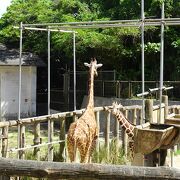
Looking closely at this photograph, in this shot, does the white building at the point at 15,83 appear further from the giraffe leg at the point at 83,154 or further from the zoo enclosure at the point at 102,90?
the giraffe leg at the point at 83,154

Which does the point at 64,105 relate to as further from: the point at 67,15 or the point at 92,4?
the point at 92,4

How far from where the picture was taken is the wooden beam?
123 inches

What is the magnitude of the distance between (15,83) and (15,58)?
1.11 metres

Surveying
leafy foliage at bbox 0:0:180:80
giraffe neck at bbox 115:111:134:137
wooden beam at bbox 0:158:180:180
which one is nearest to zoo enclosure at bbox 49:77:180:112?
leafy foliage at bbox 0:0:180:80

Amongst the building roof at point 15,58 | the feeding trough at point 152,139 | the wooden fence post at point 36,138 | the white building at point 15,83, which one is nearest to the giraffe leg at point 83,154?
the wooden fence post at point 36,138

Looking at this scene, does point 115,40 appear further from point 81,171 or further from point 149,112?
point 81,171

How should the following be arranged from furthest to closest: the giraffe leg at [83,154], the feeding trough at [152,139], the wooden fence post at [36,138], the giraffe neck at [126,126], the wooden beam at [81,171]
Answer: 1. the wooden fence post at [36,138]
2. the giraffe neck at [126,126]
3. the giraffe leg at [83,154]
4. the feeding trough at [152,139]
5. the wooden beam at [81,171]

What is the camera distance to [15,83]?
20422 millimetres

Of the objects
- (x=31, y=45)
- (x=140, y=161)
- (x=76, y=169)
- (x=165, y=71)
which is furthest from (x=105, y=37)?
(x=76, y=169)

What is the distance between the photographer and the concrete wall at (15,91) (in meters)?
20.1

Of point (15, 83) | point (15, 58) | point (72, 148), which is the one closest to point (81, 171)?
point (72, 148)

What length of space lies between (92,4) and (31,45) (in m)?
3.69

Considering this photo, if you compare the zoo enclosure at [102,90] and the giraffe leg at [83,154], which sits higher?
the zoo enclosure at [102,90]

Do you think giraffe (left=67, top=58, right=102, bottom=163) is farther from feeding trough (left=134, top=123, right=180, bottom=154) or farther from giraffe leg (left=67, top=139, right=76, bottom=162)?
feeding trough (left=134, top=123, right=180, bottom=154)
